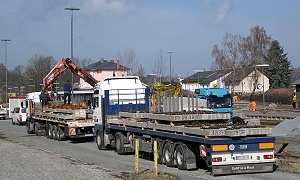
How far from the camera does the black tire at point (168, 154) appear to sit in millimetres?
16031

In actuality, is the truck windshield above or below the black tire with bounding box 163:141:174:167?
above

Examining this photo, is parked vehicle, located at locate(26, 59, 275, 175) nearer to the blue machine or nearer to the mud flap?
the mud flap

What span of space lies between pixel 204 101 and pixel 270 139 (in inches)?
605

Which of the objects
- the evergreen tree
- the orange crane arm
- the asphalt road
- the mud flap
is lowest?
the asphalt road

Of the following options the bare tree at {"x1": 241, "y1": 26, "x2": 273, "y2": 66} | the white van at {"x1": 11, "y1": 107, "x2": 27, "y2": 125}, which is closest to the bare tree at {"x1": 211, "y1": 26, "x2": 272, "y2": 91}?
the bare tree at {"x1": 241, "y1": 26, "x2": 273, "y2": 66}

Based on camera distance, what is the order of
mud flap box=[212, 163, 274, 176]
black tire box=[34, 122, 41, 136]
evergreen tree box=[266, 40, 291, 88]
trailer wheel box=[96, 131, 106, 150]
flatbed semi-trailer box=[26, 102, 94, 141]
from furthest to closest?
evergreen tree box=[266, 40, 291, 88]
black tire box=[34, 122, 41, 136]
flatbed semi-trailer box=[26, 102, 94, 141]
trailer wheel box=[96, 131, 106, 150]
mud flap box=[212, 163, 274, 176]

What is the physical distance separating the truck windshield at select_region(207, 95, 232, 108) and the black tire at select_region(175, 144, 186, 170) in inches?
546

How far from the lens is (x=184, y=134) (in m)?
15.1

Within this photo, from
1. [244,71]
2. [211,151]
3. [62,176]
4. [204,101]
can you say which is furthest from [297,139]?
[244,71]

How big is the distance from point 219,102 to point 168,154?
44.6 feet

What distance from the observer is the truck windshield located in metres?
29.4

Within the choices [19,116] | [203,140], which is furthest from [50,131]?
[19,116]

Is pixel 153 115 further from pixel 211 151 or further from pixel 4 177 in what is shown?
pixel 4 177

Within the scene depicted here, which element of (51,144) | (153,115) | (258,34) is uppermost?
(258,34)
